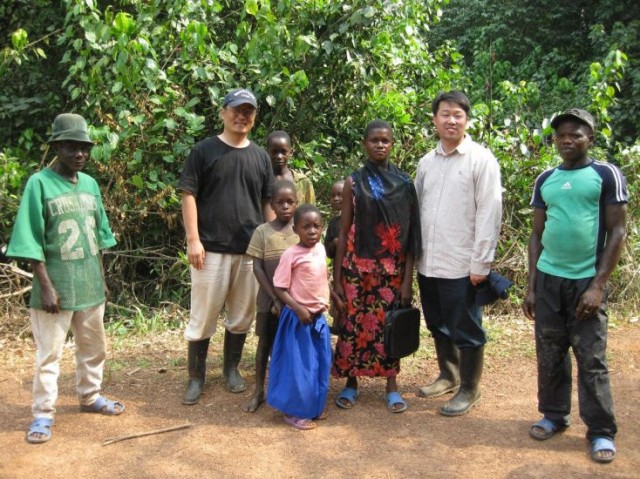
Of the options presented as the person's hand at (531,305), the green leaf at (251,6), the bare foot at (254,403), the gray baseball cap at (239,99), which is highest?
the green leaf at (251,6)

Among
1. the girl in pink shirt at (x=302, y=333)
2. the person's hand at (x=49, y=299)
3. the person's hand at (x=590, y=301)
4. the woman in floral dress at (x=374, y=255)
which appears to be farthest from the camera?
the woman in floral dress at (x=374, y=255)

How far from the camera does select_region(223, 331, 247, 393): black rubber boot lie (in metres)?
4.21

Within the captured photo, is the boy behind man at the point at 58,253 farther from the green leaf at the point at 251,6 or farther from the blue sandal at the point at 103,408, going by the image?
the green leaf at the point at 251,6

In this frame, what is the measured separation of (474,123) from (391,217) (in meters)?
3.34

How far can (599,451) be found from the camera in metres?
3.22

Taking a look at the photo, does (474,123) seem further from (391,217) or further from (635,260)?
(391,217)

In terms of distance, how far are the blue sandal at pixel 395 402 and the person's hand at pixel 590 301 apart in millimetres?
1239

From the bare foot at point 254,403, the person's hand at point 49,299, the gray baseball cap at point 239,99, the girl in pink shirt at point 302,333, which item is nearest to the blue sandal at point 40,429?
the person's hand at point 49,299

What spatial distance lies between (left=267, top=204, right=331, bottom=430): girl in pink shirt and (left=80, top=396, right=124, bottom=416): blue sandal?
0.95 metres

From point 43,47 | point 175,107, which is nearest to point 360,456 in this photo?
point 175,107

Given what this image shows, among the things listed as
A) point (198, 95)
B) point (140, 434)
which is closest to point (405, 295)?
point (140, 434)

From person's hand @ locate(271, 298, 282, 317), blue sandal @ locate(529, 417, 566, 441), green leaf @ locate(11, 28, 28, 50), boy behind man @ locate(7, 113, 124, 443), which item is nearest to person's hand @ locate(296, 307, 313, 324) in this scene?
person's hand @ locate(271, 298, 282, 317)

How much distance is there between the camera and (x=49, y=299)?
3354 mm

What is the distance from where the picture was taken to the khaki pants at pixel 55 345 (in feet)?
11.4
